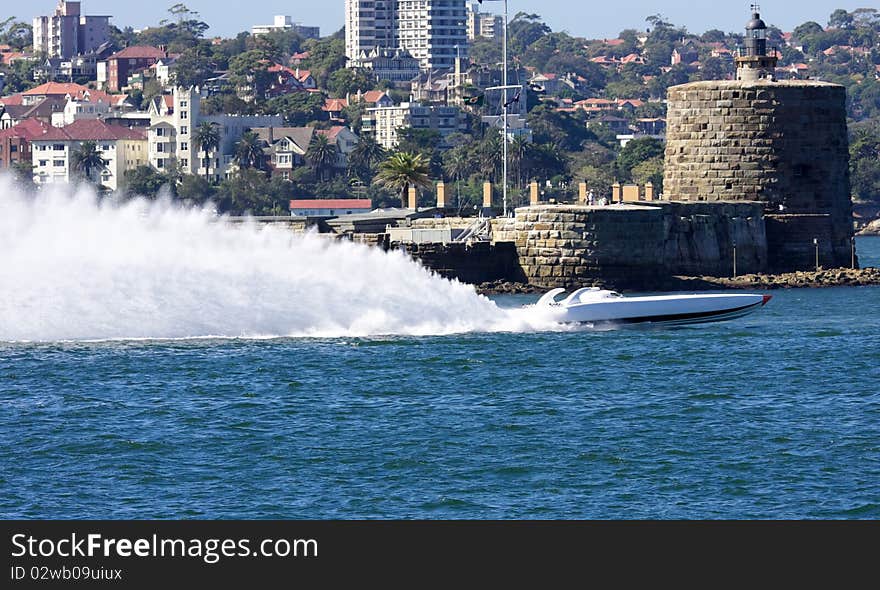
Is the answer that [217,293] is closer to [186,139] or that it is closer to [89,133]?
[186,139]

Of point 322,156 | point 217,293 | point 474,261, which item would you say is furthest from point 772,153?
point 322,156

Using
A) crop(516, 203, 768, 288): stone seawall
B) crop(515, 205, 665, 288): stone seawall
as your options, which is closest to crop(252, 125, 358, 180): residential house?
crop(516, 203, 768, 288): stone seawall

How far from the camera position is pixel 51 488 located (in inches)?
1200

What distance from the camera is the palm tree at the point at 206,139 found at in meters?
180

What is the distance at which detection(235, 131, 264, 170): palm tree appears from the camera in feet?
585

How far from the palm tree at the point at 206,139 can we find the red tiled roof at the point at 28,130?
16.2 m

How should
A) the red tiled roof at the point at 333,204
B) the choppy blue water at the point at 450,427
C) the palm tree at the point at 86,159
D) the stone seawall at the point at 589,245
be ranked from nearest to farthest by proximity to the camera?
the choppy blue water at the point at 450,427 → the stone seawall at the point at 589,245 → the red tiled roof at the point at 333,204 → the palm tree at the point at 86,159

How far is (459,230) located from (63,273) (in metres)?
30.5

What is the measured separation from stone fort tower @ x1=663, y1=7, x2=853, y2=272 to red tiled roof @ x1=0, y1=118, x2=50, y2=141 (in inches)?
4722

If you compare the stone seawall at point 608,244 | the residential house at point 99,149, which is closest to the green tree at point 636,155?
the residential house at point 99,149

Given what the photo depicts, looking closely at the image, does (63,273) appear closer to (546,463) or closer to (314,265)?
(314,265)

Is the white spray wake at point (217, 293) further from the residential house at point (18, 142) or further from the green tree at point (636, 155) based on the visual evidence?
the residential house at point (18, 142)

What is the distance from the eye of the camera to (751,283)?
71.1 m

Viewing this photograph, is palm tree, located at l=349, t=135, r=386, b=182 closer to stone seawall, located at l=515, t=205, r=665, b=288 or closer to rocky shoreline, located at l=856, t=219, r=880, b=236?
rocky shoreline, located at l=856, t=219, r=880, b=236
